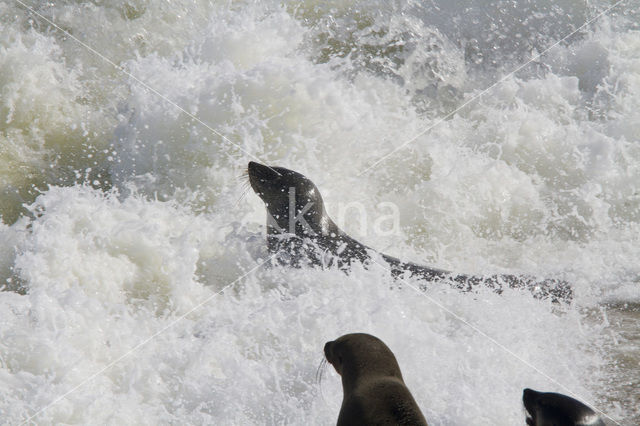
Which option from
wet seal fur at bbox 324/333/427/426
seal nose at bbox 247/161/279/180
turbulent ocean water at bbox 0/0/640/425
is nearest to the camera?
wet seal fur at bbox 324/333/427/426

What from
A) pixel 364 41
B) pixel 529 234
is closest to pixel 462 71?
pixel 364 41

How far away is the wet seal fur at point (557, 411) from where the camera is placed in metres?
2.45

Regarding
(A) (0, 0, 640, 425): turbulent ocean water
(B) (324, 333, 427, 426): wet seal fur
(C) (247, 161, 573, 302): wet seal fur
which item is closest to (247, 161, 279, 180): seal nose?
(C) (247, 161, 573, 302): wet seal fur

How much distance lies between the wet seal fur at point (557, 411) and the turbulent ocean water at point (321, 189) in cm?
60

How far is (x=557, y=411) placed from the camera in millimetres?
2514

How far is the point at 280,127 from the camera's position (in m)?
5.96

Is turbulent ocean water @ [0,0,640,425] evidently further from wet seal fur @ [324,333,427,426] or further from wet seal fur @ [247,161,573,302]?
wet seal fur @ [324,333,427,426]

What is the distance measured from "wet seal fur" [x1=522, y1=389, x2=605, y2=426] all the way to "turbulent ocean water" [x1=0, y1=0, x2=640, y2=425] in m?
0.60

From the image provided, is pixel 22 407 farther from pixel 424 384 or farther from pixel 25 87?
pixel 25 87

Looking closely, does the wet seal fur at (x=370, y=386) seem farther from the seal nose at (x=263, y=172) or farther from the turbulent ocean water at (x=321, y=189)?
the seal nose at (x=263, y=172)

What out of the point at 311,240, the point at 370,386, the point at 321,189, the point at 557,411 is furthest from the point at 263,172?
the point at 557,411

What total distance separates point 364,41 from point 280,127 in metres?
2.57

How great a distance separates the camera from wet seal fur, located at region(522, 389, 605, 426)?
245 centimetres

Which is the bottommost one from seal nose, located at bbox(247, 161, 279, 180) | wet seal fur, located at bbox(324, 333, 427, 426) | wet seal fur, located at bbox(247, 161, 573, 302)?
wet seal fur, located at bbox(247, 161, 573, 302)
